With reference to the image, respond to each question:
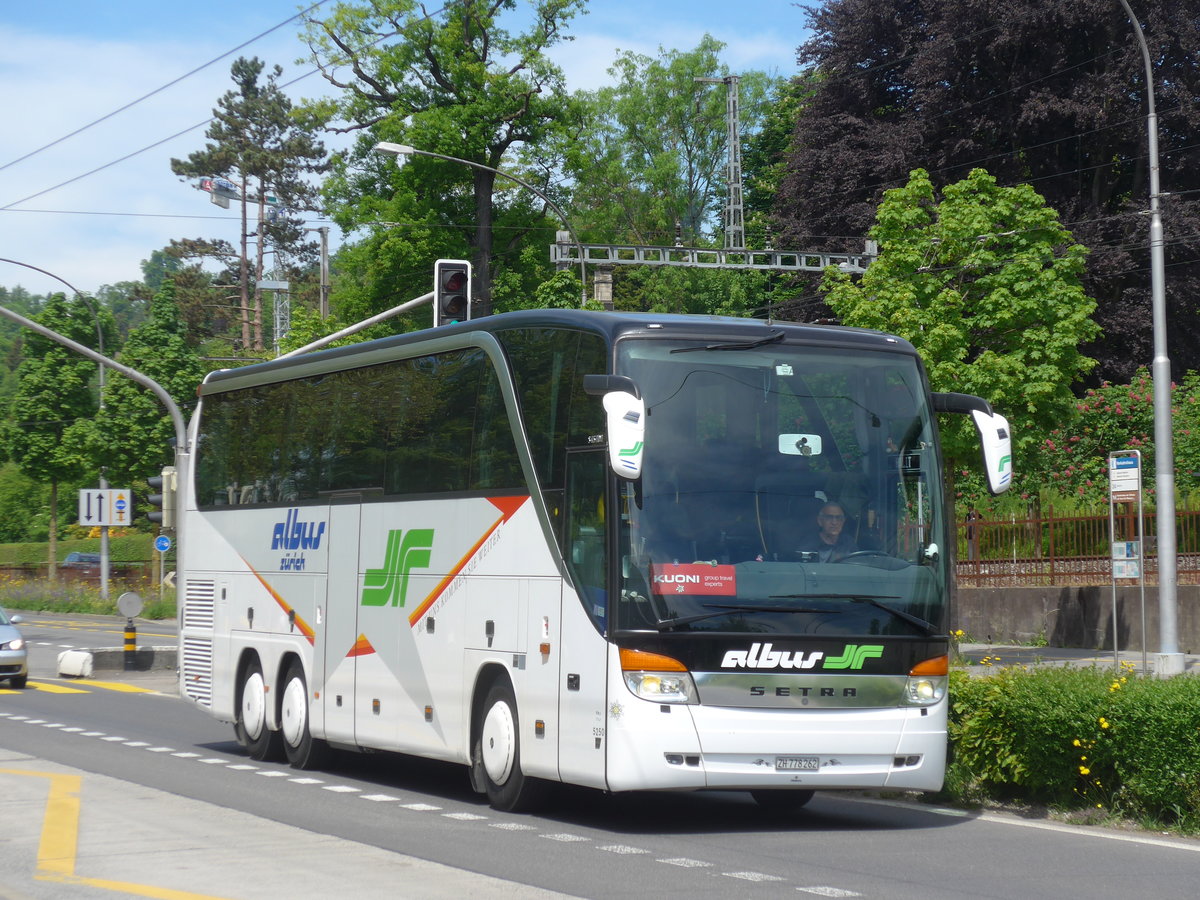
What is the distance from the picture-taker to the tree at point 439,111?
5212cm

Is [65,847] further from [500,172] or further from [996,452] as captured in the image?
[500,172]

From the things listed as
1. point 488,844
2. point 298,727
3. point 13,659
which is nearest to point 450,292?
point 298,727

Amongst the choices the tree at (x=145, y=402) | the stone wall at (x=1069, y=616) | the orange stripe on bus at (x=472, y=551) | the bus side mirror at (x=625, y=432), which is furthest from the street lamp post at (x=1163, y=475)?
the tree at (x=145, y=402)

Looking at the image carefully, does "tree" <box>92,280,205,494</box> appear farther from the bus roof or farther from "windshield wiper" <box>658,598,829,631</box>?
"windshield wiper" <box>658,598,829,631</box>

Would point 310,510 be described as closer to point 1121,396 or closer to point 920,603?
point 920,603

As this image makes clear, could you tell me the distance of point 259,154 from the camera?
88.8 meters

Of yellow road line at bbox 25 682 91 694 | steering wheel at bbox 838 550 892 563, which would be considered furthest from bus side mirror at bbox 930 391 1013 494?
yellow road line at bbox 25 682 91 694

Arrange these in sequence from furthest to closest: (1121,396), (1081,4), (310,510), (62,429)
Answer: (62,429) → (1081,4) → (1121,396) → (310,510)

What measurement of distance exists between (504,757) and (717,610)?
2398mm

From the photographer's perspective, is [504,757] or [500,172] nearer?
[504,757]

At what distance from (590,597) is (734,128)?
51.0 meters

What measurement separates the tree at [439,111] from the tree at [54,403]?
11.6 metres

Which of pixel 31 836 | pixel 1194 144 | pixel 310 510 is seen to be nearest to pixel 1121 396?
pixel 1194 144

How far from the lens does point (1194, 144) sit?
140ft
